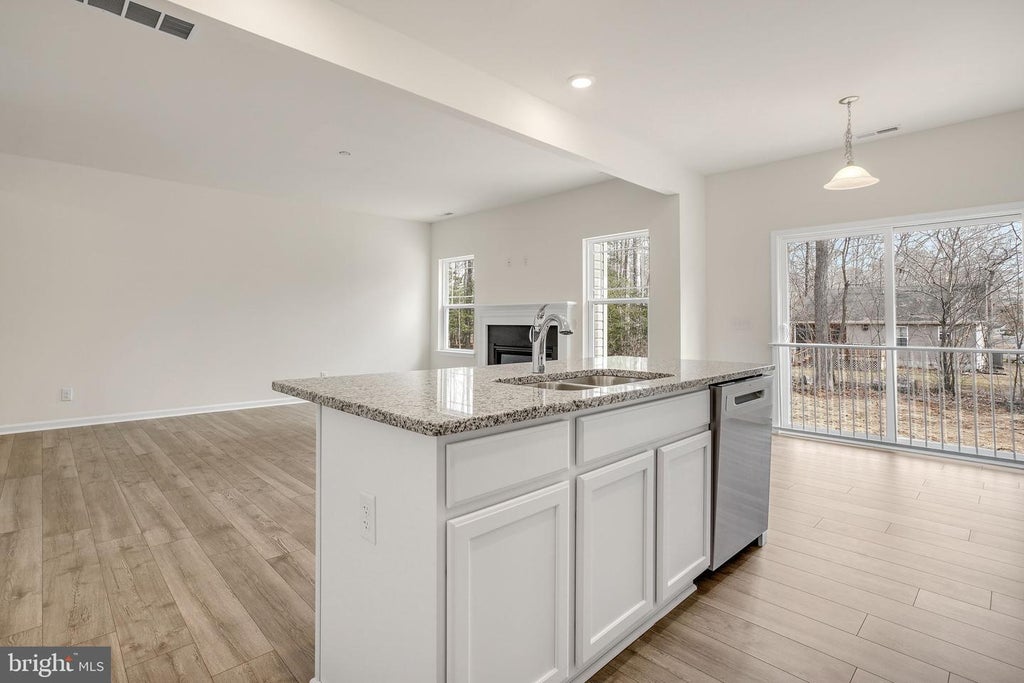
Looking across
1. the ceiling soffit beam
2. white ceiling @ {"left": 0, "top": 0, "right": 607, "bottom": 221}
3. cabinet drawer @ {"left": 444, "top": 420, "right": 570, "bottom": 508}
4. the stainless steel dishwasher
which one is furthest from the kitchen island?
white ceiling @ {"left": 0, "top": 0, "right": 607, "bottom": 221}

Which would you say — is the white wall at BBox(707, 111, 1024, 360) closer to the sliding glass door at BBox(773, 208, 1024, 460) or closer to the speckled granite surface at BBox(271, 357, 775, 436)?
the sliding glass door at BBox(773, 208, 1024, 460)

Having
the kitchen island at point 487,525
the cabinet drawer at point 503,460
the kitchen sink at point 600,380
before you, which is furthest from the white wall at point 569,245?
the cabinet drawer at point 503,460

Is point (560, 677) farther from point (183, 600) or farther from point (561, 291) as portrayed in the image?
point (561, 291)

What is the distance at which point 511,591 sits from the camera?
1250 millimetres

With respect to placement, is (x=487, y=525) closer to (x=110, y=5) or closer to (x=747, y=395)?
(x=747, y=395)

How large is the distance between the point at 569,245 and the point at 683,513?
463 centimetres

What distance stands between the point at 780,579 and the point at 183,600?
96.0 inches

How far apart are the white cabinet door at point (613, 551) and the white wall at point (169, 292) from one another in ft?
19.4

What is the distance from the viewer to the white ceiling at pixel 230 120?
2832 millimetres

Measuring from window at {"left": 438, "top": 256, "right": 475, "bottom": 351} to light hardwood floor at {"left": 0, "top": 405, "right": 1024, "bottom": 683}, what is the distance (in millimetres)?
4299

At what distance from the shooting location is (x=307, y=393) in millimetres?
1512

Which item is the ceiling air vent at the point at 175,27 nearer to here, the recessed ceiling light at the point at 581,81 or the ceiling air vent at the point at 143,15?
the ceiling air vent at the point at 143,15

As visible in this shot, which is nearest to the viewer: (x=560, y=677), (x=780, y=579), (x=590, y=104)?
(x=560, y=677)

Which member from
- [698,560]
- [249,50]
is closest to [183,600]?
[698,560]
